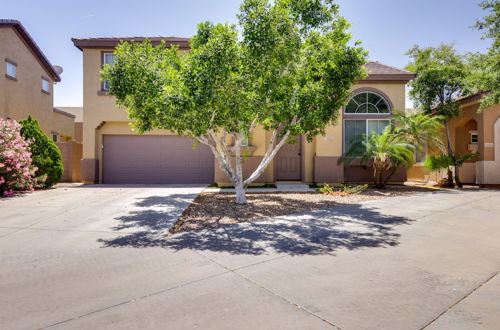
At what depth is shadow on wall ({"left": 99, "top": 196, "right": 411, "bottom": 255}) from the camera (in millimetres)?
4688

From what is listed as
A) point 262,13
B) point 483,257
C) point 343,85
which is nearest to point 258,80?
point 262,13

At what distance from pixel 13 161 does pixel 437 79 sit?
15732 millimetres

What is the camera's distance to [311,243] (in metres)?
4.84

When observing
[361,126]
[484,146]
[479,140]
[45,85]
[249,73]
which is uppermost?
[45,85]

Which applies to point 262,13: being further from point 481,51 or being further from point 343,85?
point 481,51

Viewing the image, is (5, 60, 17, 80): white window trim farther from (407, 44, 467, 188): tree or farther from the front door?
(407, 44, 467, 188): tree

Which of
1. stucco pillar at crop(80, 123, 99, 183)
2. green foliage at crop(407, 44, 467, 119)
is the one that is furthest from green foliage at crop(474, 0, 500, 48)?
stucco pillar at crop(80, 123, 99, 183)

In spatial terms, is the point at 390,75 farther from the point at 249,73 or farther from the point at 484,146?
the point at 249,73

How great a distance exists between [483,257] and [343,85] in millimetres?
4613

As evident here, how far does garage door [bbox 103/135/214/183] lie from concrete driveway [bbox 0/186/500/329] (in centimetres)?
693

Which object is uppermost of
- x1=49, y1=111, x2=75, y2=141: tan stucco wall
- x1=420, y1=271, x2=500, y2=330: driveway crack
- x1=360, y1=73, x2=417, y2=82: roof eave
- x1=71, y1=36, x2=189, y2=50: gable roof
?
x1=71, y1=36, x2=189, y2=50: gable roof

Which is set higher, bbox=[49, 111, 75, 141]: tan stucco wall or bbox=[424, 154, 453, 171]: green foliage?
bbox=[49, 111, 75, 141]: tan stucco wall

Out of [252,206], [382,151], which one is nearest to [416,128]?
[382,151]

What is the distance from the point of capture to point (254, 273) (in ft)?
12.0
